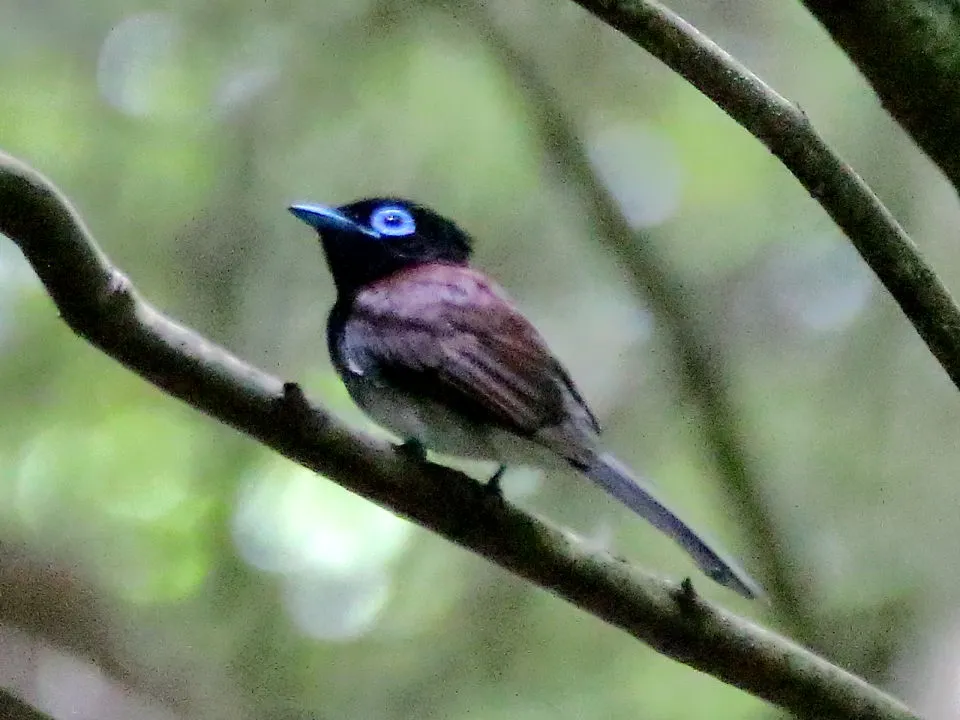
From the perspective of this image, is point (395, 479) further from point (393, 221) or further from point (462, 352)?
point (393, 221)

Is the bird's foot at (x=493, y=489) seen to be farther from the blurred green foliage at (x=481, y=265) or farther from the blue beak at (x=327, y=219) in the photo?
the blurred green foliage at (x=481, y=265)

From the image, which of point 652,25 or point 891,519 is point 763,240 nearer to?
point 891,519

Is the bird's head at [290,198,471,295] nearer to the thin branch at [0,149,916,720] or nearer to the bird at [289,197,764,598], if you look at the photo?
the bird at [289,197,764,598]

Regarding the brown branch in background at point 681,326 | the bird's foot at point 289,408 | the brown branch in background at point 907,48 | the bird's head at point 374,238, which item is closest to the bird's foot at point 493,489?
the bird's foot at point 289,408

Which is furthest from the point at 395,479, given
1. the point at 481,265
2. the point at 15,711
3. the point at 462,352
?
the point at 481,265

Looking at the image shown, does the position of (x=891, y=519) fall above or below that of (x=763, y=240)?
below

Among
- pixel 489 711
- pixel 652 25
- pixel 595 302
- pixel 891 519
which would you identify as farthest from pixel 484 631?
pixel 652 25

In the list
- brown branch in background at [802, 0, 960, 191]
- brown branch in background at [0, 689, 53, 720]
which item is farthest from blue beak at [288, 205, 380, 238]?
brown branch in background at [802, 0, 960, 191]
